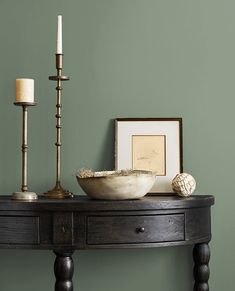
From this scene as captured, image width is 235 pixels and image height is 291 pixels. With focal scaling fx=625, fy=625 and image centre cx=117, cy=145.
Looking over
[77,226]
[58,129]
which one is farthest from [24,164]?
[77,226]

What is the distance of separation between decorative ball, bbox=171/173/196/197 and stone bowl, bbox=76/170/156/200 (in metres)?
0.13

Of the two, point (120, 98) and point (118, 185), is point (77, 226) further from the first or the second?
point (120, 98)

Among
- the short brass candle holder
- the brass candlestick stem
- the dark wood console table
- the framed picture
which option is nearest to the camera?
the dark wood console table

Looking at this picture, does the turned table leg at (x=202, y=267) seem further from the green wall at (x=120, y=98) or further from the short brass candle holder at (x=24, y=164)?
the short brass candle holder at (x=24, y=164)

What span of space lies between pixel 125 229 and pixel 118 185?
0.52 ft

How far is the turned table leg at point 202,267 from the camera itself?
242cm

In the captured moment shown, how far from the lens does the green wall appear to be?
2.58 m

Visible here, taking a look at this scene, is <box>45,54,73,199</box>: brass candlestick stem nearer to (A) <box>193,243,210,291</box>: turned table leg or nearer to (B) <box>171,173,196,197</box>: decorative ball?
(B) <box>171,173,196,197</box>: decorative ball

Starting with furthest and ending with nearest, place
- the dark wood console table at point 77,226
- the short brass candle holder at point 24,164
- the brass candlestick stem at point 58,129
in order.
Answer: the brass candlestick stem at point 58,129, the short brass candle holder at point 24,164, the dark wood console table at point 77,226

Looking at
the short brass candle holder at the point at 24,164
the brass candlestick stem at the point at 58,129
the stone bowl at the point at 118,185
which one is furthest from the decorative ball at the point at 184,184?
the short brass candle holder at the point at 24,164

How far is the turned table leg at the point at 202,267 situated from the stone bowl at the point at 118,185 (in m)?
0.36

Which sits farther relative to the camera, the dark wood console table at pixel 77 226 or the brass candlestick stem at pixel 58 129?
the brass candlestick stem at pixel 58 129

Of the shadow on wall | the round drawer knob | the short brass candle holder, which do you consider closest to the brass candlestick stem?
the short brass candle holder

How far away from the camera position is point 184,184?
92.1 inches
